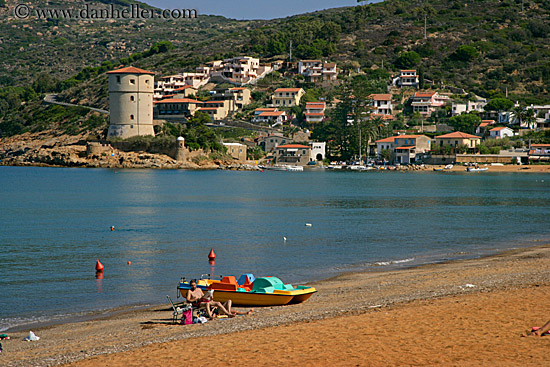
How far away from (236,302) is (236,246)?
36.9 ft

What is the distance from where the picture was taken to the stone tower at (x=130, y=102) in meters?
86.3

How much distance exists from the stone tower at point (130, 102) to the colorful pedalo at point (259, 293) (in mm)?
77022

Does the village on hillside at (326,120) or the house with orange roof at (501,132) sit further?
the house with orange roof at (501,132)

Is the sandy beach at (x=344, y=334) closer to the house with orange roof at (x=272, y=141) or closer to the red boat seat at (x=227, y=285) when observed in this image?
the red boat seat at (x=227, y=285)

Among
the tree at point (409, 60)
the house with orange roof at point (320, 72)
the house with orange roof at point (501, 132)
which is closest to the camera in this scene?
the house with orange roof at point (501, 132)

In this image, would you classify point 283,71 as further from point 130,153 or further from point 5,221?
point 5,221

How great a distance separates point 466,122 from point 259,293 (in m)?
86.3

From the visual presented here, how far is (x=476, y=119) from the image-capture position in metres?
94.3

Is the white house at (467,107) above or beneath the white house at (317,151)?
above

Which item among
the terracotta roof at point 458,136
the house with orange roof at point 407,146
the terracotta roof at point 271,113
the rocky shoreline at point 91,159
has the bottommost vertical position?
the rocky shoreline at point 91,159

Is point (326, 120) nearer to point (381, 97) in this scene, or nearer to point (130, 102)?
point (381, 97)

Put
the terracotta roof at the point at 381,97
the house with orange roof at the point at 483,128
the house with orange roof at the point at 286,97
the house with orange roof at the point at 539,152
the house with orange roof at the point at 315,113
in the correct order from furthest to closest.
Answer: the house with orange roof at the point at 286,97 < the terracotta roof at the point at 381,97 < the house with orange roof at the point at 315,113 < the house with orange roof at the point at 483,128 < the house with orange roof at the point at 539,152

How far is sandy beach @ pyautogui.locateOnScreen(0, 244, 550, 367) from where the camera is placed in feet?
28.0

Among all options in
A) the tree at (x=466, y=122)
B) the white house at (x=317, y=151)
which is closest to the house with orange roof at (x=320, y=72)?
the white house at (x=317, y=151)
